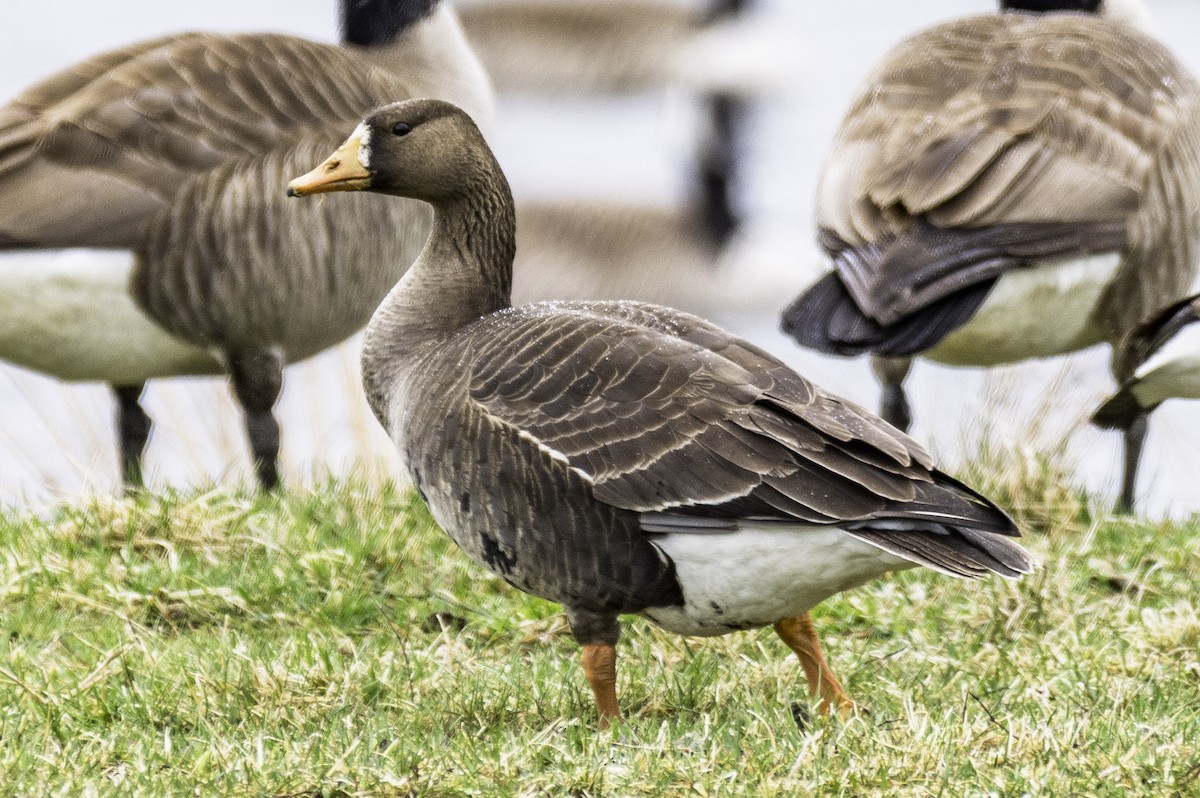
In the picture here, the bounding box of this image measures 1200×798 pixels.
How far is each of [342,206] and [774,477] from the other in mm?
3366

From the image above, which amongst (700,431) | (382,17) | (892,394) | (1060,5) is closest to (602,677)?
(700,431)

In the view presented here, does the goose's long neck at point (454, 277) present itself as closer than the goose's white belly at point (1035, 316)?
Yes

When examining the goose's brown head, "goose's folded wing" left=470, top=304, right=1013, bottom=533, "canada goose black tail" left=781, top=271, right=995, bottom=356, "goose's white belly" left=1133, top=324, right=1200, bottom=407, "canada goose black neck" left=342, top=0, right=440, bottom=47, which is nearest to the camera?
"goose's folded wing" left=470, top=304, right=1013, bottom=533

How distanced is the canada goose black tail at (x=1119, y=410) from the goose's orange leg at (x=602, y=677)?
2262 mm

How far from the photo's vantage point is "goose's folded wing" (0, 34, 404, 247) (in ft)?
20.3

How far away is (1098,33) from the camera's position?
713cm

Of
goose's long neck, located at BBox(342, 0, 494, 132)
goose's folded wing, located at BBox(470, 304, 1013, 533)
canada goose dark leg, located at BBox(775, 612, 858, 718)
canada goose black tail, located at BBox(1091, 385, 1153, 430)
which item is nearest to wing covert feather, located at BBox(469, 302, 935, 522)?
goose's folded wing, located at BBox(470, 304, 1013, 533)

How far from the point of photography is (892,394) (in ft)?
22.9

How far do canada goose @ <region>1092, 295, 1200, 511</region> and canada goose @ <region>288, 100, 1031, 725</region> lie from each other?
1547 mm

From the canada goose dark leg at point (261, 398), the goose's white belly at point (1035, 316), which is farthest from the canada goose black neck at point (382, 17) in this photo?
the goose's white belly at point (1035, 316)

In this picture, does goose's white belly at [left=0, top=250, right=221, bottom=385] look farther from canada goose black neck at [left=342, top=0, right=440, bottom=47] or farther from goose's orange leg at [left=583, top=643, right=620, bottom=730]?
goose's orange leg at [left=583, top=643, right=620, bottom=730]

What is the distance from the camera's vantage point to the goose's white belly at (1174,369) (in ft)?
16.5

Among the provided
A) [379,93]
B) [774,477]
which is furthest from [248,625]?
[379,93]

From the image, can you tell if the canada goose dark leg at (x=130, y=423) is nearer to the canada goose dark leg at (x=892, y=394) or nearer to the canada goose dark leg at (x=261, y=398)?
the canada goose dark leg at (x=261, y=398)
